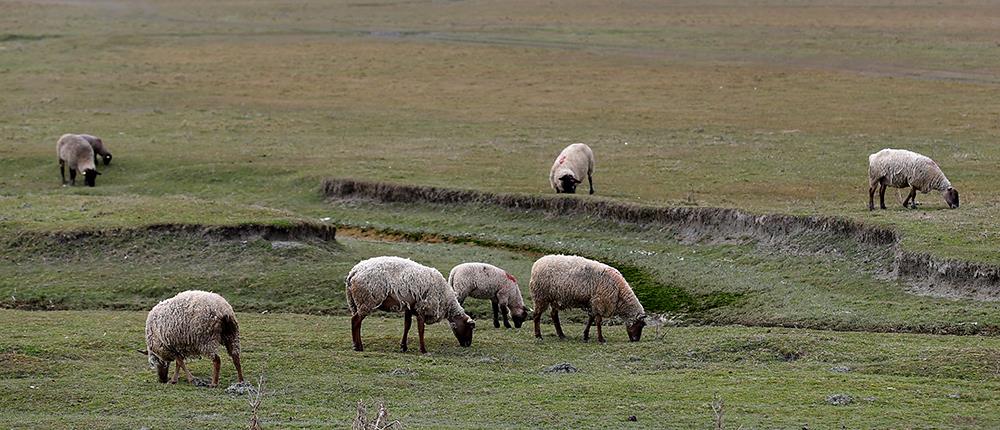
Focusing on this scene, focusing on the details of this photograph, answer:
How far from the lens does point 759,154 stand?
4156 centimetres

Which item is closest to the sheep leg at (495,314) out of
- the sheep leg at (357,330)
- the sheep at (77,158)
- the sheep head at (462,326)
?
the sheep head at (462,326)

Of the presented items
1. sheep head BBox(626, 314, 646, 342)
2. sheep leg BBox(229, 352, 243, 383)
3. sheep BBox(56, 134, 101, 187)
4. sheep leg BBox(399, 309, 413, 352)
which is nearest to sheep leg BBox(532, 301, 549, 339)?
sheep head BBox(626, 314, 646, 342)

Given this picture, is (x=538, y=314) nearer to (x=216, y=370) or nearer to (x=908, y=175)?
(x=216, y=370)

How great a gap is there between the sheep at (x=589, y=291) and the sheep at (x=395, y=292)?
6.64ft

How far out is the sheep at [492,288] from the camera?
23891mm

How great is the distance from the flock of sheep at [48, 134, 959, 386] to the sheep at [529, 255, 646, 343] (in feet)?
0.05

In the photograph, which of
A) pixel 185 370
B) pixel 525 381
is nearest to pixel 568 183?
pixel 525 381

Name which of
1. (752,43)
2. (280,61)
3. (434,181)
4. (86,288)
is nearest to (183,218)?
(86,288)

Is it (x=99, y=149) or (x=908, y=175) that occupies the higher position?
(x=908, y=175)

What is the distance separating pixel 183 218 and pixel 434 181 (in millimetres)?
8725

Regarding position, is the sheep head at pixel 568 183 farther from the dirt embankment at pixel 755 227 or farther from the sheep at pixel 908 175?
the sheep at pixel 908 175

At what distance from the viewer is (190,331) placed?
17406mm

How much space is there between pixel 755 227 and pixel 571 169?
6454mm

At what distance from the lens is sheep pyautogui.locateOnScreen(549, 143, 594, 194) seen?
34.1m
